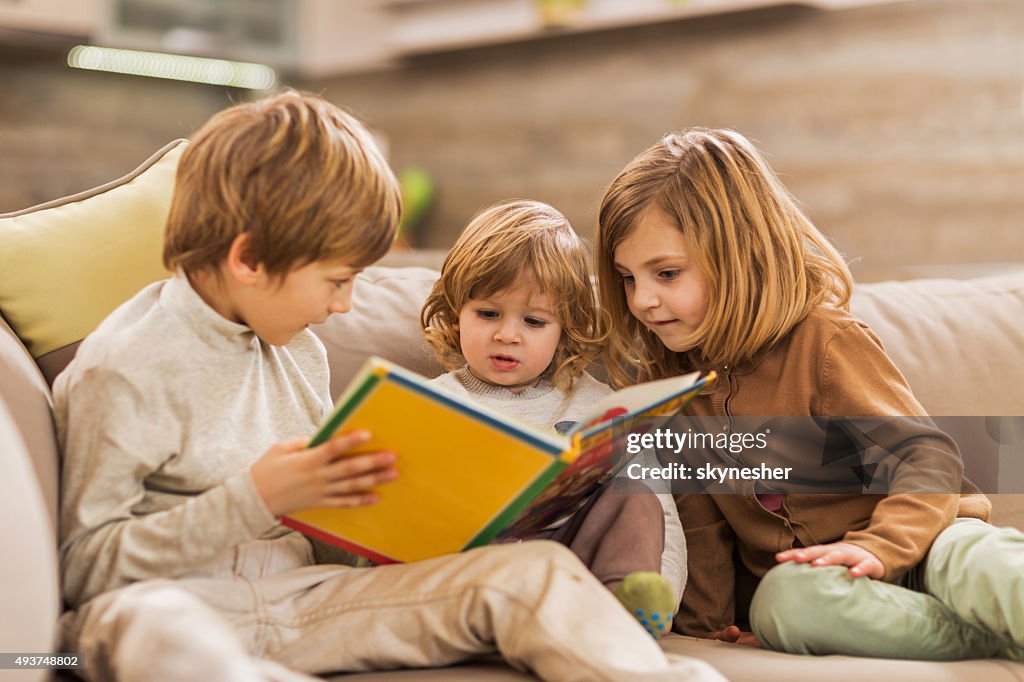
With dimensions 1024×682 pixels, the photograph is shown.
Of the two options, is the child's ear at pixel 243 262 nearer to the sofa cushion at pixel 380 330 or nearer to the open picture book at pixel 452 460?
the open picture book at pixel 452 460

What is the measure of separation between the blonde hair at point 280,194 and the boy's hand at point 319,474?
0.21 m

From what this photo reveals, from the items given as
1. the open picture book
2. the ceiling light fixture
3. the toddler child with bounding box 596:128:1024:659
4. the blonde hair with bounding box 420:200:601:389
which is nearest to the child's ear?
the open picture book

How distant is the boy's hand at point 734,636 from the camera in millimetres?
1207

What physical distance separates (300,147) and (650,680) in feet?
1.99

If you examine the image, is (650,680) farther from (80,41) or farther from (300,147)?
(80,41)

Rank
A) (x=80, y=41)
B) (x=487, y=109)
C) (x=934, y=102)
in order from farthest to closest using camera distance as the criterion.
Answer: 1. (x=487, y=109)
2. (x=80, y=41)
3. (x=934, y=102)

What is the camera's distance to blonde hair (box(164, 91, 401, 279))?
1.00 m

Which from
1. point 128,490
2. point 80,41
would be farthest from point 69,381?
point 80,41

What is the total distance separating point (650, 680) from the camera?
852 millimetres

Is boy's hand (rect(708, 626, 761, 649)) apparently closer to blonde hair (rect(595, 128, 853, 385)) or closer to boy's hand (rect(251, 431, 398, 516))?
blonde hair (rect(595, 128, 853, 385))

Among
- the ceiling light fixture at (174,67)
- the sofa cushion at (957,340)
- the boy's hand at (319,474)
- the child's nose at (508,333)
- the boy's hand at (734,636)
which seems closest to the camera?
the boy's hand at (319,474)

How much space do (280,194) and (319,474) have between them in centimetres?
29

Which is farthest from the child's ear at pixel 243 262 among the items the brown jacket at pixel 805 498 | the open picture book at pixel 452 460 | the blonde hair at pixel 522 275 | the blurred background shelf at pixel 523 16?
the blurred background shelf at pixel 523 16

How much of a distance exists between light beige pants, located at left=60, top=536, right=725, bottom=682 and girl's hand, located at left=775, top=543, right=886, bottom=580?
0.91 ft
